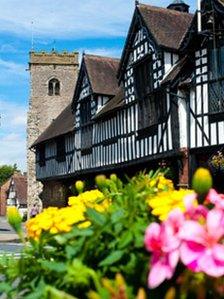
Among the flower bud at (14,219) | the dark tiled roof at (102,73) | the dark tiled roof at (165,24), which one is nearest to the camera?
the flower bud at (14,219)

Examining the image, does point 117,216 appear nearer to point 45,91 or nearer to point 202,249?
point 202,249

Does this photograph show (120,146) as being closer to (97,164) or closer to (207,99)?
(97,164)

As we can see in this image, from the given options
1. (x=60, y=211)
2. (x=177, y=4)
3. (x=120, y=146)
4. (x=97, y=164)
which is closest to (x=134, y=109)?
(x=120, y=146)

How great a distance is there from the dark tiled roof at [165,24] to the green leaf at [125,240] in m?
18.2

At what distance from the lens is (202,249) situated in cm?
176

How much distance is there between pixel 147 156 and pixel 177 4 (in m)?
15.2

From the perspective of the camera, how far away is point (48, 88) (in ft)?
158

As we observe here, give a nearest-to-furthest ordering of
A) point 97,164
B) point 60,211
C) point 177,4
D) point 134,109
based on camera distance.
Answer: point 60,211 < point 134,109 < point 97,164 < point 177,4

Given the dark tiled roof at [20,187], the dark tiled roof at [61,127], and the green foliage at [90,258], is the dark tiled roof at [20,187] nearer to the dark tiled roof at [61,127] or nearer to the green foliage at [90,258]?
the dark tiled roof at [61,127]

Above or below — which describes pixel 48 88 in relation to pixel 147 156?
above

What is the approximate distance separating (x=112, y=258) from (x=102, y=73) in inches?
1040

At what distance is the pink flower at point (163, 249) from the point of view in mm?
1748

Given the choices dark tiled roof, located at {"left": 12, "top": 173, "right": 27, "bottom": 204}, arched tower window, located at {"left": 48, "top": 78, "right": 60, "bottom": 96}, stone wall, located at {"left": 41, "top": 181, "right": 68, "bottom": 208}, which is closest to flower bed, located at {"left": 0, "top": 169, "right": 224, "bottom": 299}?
stone wall, located at {"left": 41, "top": 181, "right": 68, "bottom": 208}

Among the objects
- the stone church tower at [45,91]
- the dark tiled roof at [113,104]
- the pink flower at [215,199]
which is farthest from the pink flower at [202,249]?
the stone church tower at [45,91]
